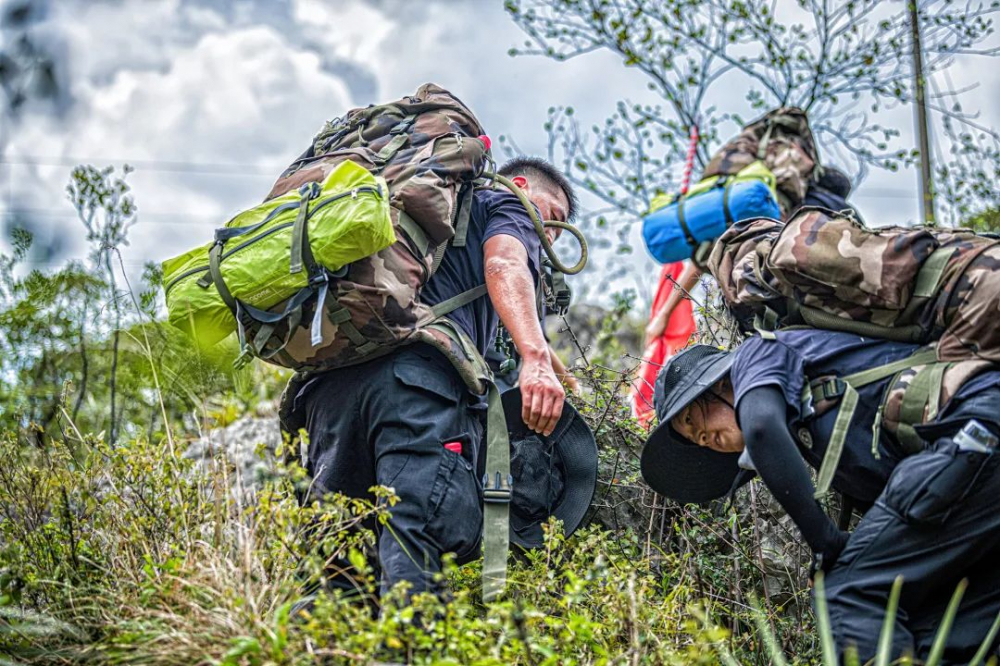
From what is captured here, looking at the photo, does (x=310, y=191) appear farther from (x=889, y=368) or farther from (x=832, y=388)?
(x=889, y=368)

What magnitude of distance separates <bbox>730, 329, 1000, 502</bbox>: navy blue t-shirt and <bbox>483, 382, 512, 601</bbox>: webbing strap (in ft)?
3.13

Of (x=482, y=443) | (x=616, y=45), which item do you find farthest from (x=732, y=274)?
(x=616, y=45)

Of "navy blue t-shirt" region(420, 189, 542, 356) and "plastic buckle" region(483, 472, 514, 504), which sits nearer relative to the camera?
"plastic buckle" region(483, 472, 514, 504)

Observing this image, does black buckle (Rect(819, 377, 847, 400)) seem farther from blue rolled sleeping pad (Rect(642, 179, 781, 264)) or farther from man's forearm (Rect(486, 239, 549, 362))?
blue rolled sleeping pad (Rect(642, 179, 781, 264))

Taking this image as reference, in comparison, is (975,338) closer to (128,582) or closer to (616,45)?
(128,582)

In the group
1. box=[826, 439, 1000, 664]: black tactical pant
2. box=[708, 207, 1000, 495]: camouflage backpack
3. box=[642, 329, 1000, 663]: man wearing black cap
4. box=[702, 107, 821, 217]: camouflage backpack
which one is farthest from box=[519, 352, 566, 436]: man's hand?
box=[702, 107, 821, 217]: camouflage backpack

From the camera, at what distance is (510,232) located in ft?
13.4

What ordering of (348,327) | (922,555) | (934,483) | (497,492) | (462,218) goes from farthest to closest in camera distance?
1. (462,218)
2. (497,492)
3. (348,327)
4. (922,555)
5. (934,483)

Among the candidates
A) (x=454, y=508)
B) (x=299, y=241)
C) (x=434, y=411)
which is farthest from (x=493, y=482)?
(x=299, y=241)

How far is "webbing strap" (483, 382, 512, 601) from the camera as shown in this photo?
3.65 m

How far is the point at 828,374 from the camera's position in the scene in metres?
3.32

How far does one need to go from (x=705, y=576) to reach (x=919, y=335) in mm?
1625

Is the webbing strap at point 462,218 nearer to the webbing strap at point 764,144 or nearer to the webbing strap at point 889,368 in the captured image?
the webbing strap at point 889,368

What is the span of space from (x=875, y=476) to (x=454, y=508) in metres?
1.44
